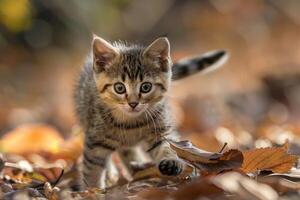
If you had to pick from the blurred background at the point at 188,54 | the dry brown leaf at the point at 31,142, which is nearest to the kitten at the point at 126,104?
the blurred background at the point at 188,54

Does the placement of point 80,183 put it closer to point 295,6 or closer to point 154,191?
point 154,191

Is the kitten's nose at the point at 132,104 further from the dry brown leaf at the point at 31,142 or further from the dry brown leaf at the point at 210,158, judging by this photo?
the dry brown leaf at the point at 31,142

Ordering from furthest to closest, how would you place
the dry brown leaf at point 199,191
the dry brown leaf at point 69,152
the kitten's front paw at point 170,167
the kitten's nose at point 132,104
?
the dry brown leaf at point 69,152 < the kitten's nose at point 132,104 < the kitten's front paw at point 170,167 < the dry brown leaf at point 199,191

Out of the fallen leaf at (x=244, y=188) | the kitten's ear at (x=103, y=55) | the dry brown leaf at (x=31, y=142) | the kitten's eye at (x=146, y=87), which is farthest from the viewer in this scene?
the dry brown leaf at (x=31, y=142)

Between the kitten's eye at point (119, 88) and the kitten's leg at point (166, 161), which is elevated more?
the kitten's eye at point (119, 88)

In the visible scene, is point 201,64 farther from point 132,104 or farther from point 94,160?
point 94,160

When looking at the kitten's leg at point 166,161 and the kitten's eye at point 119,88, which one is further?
the kitten's eye at point 119,88

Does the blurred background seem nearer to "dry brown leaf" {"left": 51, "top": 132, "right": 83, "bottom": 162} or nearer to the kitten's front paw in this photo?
"dry brown leaf" {"left": 51, "top": 132, "right": 83, "bottom": 162}
